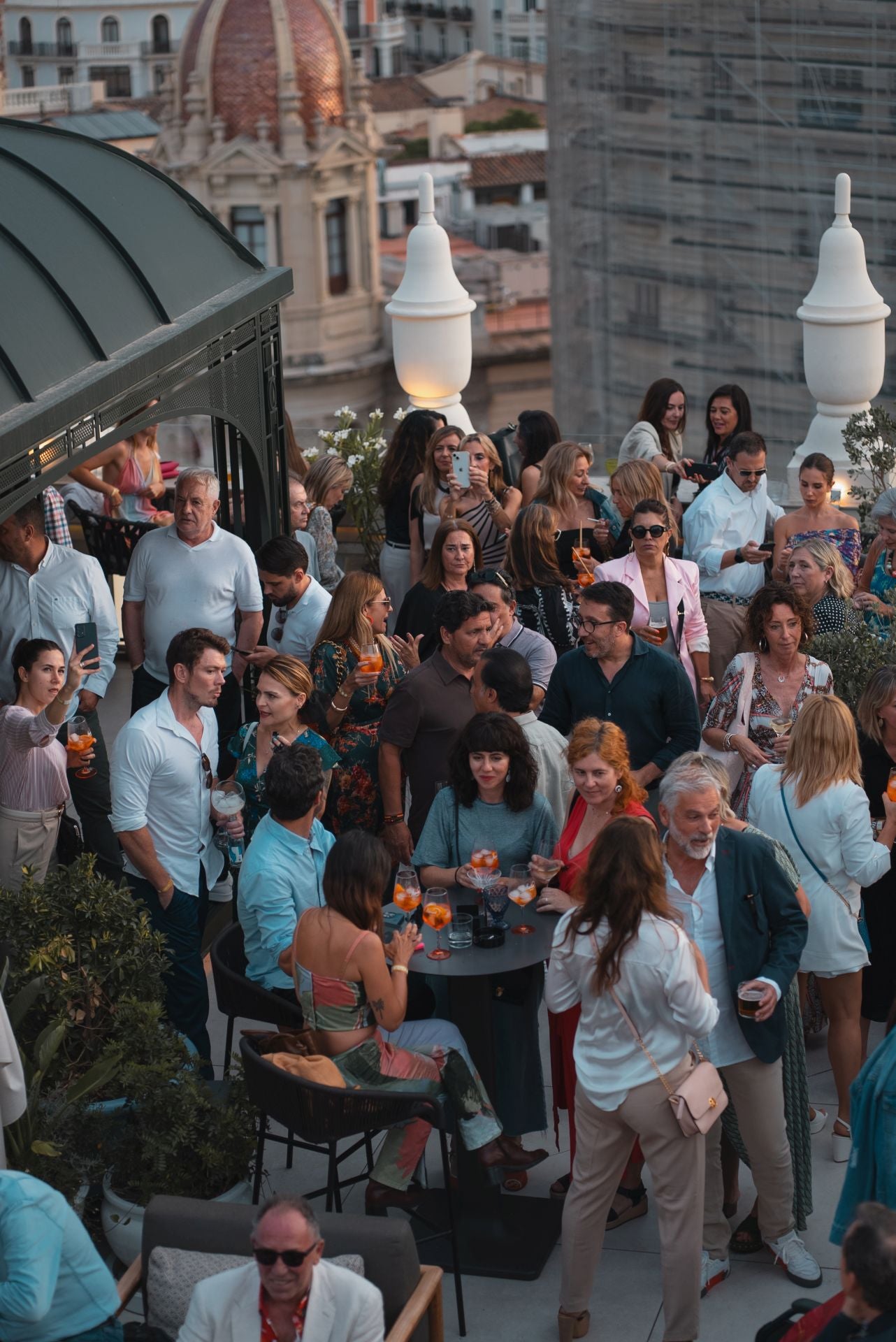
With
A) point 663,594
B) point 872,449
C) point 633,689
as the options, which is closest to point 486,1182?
point 633,689

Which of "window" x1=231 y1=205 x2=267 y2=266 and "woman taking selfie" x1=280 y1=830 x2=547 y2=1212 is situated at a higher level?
"woman taking selfie" x1=280 y1=830 x2=547 y2=1212

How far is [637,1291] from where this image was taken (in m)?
5.03

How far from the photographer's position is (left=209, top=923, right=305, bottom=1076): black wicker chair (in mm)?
5246

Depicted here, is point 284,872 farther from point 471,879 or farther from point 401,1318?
point 401,1318

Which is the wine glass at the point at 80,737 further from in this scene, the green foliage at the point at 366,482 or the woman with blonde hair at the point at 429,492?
the green foliage at the point at 366,482

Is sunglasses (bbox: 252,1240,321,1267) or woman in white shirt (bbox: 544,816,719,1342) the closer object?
sunglasses (bbox: 252,1240,321,1267)

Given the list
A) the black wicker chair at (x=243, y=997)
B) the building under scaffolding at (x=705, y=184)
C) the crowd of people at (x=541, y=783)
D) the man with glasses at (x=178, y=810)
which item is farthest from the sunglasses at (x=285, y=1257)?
the building under scaffolding at (x=705, y=184)

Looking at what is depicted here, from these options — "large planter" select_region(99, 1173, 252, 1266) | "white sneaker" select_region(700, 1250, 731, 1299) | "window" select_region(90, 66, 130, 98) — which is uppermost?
"large planter" select_region(99, 1173, 252, 1266)

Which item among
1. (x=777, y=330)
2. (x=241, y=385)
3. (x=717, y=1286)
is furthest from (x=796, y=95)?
(x=717, y=1286)

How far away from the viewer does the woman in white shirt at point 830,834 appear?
5305 mm

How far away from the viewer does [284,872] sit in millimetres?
5277

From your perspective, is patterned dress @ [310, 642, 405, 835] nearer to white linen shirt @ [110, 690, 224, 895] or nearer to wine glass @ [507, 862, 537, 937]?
white linen shirt @ [110, 690, 224, 895]

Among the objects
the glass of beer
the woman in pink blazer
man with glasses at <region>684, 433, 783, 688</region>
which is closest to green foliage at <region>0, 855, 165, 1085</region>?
the glass of beer

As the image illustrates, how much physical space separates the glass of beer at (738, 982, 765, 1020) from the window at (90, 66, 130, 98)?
325 ft
